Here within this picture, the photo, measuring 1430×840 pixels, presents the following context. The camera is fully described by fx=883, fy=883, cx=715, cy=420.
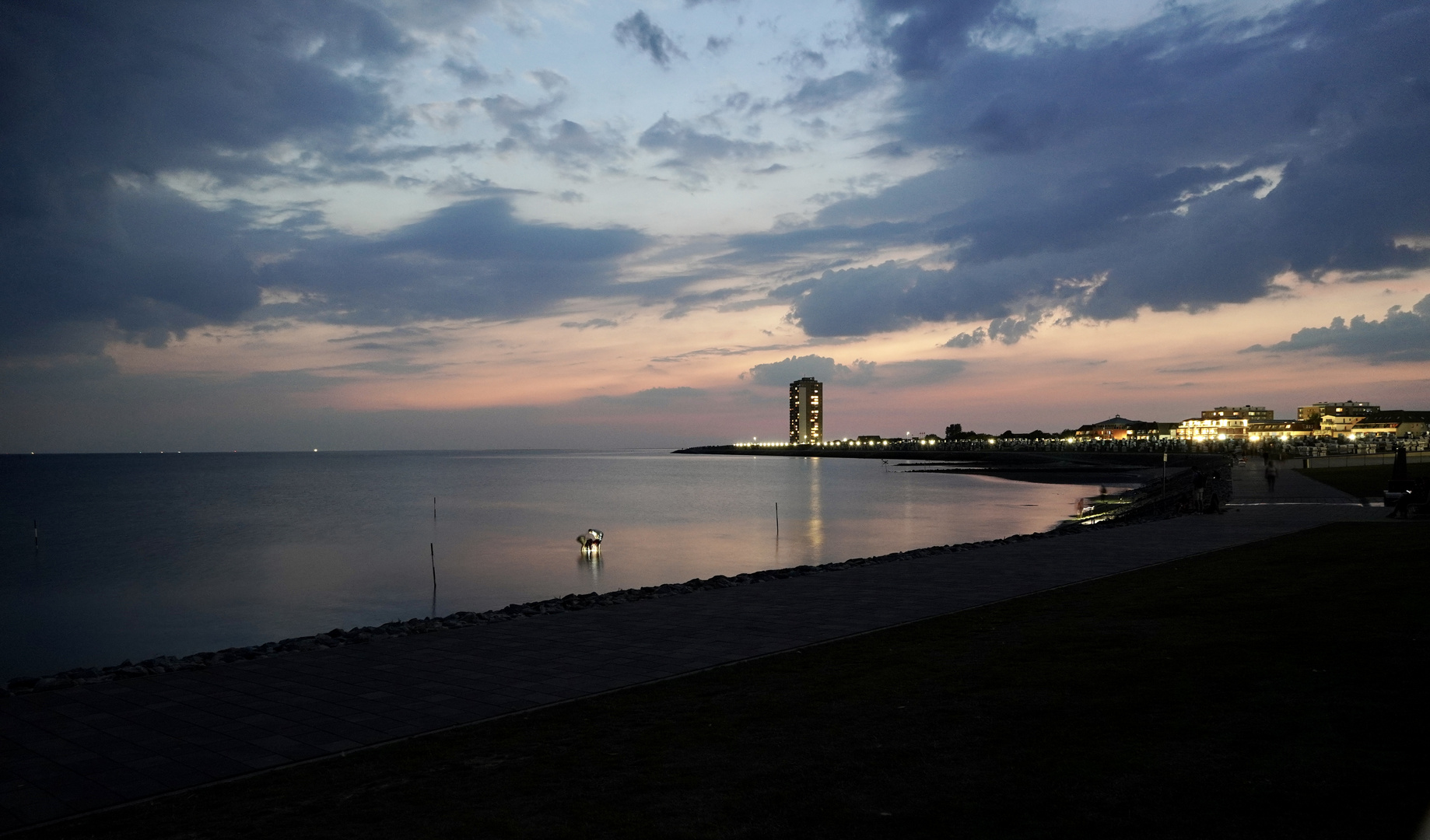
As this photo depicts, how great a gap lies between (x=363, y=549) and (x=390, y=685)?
33088 millimetres

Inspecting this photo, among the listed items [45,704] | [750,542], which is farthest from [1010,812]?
[750,542]

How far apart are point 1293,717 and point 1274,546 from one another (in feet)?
44.3

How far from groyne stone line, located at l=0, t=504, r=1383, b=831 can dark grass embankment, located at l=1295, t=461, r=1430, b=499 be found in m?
28.6

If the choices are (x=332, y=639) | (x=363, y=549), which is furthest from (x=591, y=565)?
(x=332, y=639)

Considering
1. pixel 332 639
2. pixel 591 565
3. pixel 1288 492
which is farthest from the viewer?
pixel 1288 492

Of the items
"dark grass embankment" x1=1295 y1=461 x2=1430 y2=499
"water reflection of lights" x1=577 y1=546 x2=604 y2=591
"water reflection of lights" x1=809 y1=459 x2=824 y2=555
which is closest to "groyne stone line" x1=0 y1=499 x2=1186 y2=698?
"water reflection of lights" x1=577 y1=546 x2=604 y2=591

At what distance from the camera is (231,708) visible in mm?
8508

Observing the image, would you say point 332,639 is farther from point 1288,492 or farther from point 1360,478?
point 1360,478

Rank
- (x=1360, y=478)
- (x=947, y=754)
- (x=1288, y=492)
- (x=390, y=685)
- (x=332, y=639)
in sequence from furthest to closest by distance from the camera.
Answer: (x=1360, y=478)
(x=1288, y=492)
(x=332, y=639)
(x=390, y=685)
(x=947, y=754)

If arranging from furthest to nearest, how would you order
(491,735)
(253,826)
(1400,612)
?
(1400,612)
(491,735)
(253,826)

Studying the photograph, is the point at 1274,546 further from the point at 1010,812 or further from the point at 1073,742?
the point at 1010,812

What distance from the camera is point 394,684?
9.30m

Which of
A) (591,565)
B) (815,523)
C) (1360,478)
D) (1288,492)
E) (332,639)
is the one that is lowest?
(815,523)

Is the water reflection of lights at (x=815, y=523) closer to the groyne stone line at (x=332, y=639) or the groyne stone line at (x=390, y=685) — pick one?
the groyne stone line at (x=332, y=639)
